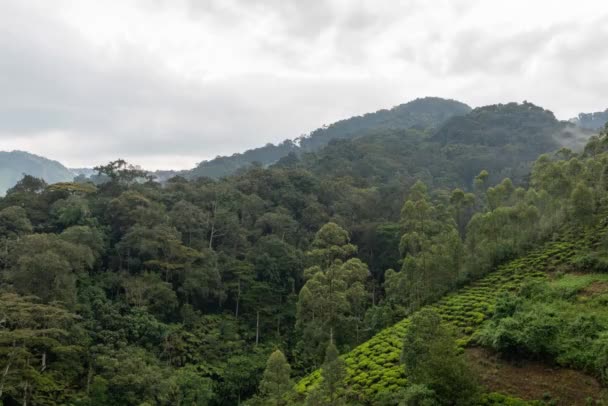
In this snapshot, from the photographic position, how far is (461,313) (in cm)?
2288

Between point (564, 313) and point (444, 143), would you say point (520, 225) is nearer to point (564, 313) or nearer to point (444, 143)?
point (564, 313)

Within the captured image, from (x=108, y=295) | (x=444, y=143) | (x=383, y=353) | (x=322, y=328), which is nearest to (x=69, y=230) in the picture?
(x=108, y=295)

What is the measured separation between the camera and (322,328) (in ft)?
79.7

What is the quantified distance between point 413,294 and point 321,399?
1507cm

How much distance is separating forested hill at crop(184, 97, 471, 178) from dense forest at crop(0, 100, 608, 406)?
3517 inches

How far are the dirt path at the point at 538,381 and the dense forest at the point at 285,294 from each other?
0.94 feet

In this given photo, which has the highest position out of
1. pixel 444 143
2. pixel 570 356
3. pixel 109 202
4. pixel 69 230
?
pixel 444 143

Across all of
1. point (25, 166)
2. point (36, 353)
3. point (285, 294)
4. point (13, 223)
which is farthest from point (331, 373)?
point (25, 166)

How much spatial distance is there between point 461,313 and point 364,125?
504ft

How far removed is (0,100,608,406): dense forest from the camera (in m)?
17.0

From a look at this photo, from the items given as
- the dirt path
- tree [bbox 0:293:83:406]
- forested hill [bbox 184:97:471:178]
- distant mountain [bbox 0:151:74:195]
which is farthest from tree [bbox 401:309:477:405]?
distant mountain [bbox 0:151:74:195]

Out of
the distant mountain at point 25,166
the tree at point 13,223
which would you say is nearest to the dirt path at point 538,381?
the tree at point 13,223

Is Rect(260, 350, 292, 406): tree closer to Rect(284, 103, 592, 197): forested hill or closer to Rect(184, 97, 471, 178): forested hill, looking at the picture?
Rect(284, 103, 592, 197): forested hill

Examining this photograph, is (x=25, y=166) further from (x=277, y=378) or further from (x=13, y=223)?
(x=277, y=378)
